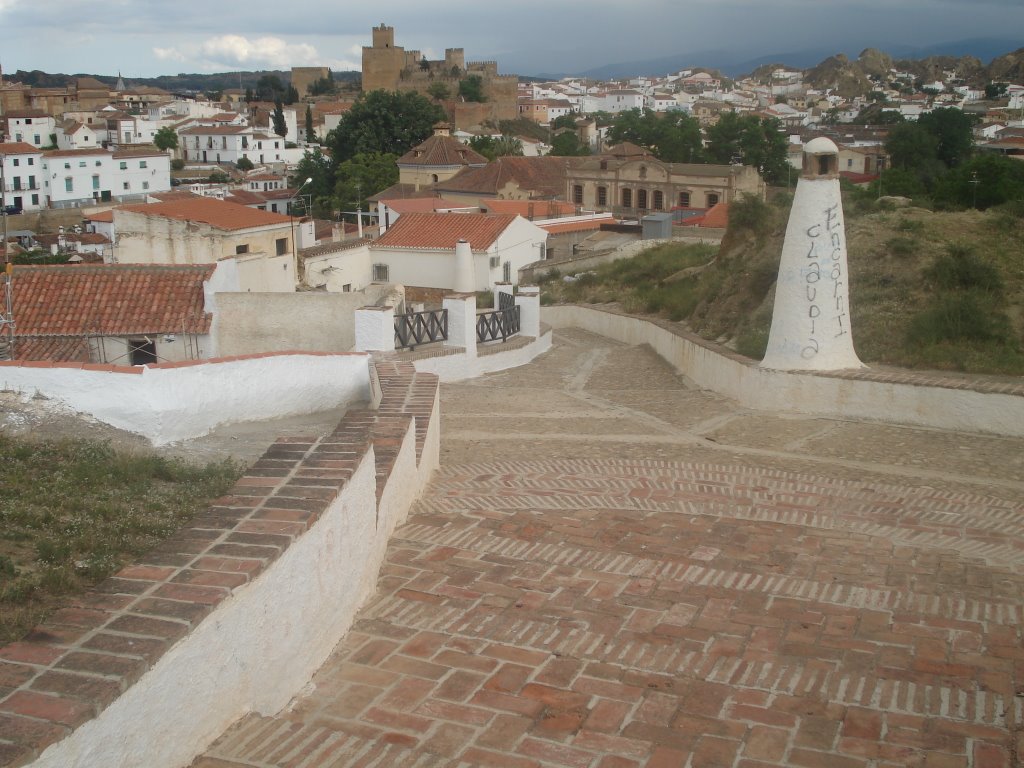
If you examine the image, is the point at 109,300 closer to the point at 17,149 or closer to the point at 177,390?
the point at 177,390

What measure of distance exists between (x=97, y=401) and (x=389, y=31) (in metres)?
120

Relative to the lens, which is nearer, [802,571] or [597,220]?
[802,571]

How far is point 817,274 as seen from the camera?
11.8m

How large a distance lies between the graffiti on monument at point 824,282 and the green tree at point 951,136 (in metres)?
48.8

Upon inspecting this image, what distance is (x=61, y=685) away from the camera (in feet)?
9.67

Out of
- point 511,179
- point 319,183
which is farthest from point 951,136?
point 319,183

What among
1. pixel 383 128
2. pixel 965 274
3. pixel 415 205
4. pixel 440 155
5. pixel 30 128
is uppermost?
pixel 30 128

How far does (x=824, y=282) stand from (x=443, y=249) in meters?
17.5

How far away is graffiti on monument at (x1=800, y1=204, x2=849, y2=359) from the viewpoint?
11.7 metres

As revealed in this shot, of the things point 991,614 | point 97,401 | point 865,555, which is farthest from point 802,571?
point 97,401

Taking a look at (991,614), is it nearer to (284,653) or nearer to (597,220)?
(284,653)

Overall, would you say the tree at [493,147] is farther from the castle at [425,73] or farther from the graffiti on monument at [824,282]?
the graffiti on monument at [824,282]

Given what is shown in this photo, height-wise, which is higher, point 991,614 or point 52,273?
point 52,273

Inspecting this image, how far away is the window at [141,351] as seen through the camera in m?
14.4
